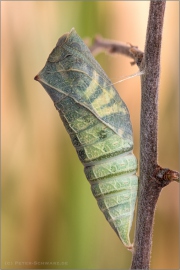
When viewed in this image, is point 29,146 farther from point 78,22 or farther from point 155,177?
point 155,177

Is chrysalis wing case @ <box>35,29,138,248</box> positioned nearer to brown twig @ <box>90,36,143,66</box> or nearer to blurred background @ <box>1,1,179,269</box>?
brown twig @ <box>90,36,143,66</box>

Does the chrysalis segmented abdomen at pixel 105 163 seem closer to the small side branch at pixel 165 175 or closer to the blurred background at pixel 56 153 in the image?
the small side branch at pixel 165 175

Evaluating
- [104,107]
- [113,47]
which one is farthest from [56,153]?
[104,107]

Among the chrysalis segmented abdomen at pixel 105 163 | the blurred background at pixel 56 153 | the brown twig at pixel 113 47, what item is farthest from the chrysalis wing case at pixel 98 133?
the blurred background at pixel 56 153

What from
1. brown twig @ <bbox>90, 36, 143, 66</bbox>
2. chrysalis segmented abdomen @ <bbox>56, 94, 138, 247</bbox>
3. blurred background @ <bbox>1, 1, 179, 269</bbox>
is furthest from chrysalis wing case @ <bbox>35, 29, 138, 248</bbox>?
blurred background @ <bbox>1, 1, 179, 269</bbox>

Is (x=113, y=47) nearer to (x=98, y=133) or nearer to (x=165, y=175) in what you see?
(x=98, y=133)

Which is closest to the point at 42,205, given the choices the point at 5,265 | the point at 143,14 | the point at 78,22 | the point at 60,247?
the point at 60,247
